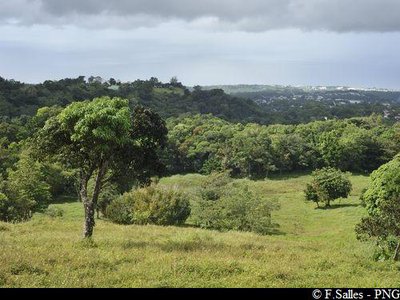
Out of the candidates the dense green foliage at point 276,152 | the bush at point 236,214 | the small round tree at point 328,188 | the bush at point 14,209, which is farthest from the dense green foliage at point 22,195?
the dense green foliage at point 276,152

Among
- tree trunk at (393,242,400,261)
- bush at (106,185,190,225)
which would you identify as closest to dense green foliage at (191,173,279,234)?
bush at (106,185,190,225)

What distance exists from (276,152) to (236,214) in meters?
61.2

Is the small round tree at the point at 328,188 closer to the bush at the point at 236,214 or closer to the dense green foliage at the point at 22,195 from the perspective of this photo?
the bush at the point at 236,214

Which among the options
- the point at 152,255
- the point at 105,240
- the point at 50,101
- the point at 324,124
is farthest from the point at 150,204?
the point at 50,101

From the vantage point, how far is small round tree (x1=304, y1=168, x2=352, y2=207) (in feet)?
217

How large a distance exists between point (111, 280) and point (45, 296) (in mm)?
2443

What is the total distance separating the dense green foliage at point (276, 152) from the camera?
340 feet

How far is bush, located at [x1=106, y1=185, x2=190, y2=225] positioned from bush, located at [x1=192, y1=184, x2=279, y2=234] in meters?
2.96

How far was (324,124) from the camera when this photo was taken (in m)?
132

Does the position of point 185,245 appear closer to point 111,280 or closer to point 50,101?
point 111,280

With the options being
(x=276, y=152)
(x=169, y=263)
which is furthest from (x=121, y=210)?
(x=276, y=152)

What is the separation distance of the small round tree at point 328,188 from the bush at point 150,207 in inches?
1128

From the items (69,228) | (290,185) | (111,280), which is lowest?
(290,185)

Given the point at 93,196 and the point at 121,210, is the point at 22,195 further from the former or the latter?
the point at 93,196
